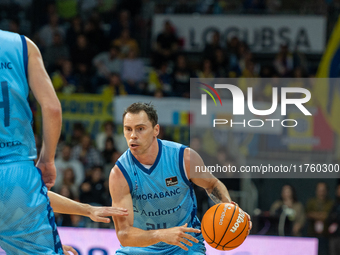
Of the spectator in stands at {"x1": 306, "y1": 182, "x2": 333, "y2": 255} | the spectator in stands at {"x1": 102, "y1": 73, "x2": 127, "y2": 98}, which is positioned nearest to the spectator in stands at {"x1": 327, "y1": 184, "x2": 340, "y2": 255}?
the spectator in stands at {"x1": 306, "y1": 182, "x2": 333, "y2": 255}

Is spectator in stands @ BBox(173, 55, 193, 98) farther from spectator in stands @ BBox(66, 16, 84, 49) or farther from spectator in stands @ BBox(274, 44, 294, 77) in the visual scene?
spectator in stands @ BBox(66, 16, 84, 49)

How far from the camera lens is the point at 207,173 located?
14.6ft

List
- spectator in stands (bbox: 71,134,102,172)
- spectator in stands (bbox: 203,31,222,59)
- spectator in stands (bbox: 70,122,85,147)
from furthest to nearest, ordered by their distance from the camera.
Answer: spectator in stands (bbox: 203,31,222,59) < spectator in stands (bbox: 70,122,85,147) < spectator in stands (bbox: 71,134,102,172)

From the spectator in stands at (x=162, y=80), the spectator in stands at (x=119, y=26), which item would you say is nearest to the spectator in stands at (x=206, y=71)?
the spectator in stands at (x=162, y=80)

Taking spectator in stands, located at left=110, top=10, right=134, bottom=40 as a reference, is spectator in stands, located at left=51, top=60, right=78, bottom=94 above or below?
below

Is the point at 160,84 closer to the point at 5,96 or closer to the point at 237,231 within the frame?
Answer: the point at 237,231

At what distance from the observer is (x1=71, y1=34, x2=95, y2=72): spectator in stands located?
36.3ft

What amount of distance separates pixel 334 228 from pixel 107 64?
6238 millimetres

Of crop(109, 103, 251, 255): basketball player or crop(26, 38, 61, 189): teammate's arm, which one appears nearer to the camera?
crop(26, 38, 61, 189): teammate's arm

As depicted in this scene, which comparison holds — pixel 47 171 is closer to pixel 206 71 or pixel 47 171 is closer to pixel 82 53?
pixel 206 71

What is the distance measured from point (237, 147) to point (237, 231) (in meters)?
4.67

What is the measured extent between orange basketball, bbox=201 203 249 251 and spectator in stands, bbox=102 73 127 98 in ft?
19.6

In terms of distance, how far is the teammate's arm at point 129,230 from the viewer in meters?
3.59

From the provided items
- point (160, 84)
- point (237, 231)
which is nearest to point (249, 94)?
point (160, 84)
